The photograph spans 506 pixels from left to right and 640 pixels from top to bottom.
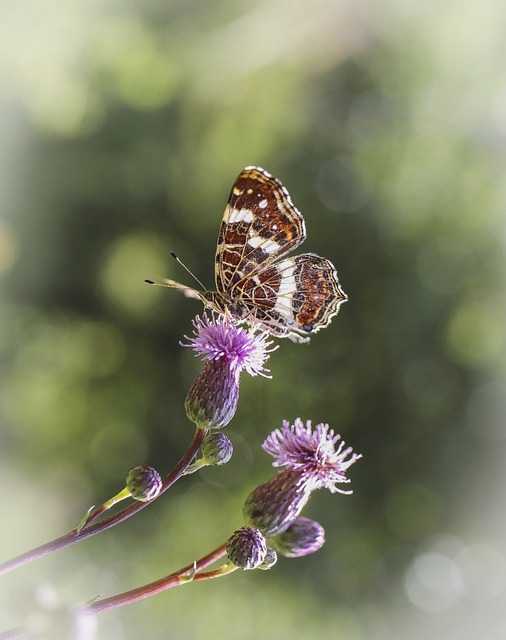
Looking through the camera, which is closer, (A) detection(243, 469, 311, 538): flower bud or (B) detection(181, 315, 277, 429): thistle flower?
(A) detection(243, 469, 311, 538): flower bud

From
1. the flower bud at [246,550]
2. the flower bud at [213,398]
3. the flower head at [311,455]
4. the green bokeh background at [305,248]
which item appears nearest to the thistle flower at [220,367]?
the flower bud at [213,398]

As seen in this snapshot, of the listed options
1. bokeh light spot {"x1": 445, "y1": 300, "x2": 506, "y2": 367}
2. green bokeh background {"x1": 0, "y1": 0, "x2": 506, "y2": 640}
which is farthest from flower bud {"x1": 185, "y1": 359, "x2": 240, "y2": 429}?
bokeh light spot {"x1": 445, "y1": 300, "x2": 506, "y2": 367}

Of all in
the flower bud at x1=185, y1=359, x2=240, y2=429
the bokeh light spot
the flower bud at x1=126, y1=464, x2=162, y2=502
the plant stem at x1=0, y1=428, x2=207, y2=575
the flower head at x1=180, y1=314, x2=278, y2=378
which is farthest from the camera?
the bokeh light spot

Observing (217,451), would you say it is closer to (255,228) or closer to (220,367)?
(220,367)

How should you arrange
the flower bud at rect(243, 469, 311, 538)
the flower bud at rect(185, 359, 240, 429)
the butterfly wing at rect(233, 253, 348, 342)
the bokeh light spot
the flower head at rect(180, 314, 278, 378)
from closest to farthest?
the flower bud at rect(243, 469, 311, 538) < the flower bud at rect(185, 359, 240, 429) < the flower head at rect(180, 314, 278, 378) < the butterfly wing at rect(233, 253, 348, 342) < the bokeh light spot

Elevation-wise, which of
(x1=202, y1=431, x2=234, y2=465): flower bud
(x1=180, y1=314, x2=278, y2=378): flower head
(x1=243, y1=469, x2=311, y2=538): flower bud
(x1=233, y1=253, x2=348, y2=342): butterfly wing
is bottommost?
(x1=243, y1=469, x2=311, y2=538): flower bud

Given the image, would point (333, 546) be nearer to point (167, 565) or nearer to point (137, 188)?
point (167, 565)

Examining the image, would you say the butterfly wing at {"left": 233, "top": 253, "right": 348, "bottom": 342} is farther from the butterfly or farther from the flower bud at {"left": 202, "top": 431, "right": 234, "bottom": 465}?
the flower bud at {"left": 202, "top": 431, "right": 234, "bottom": 465}
